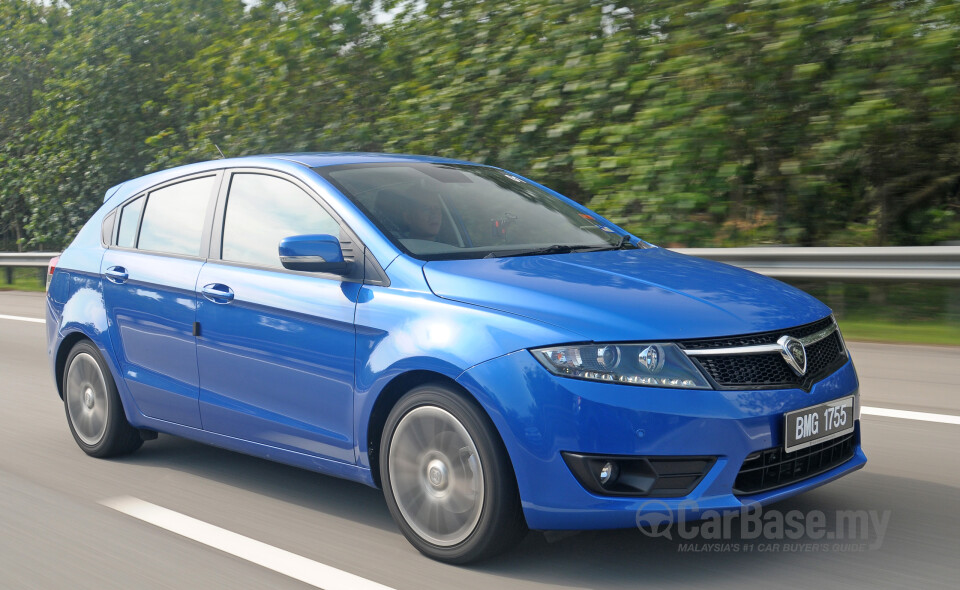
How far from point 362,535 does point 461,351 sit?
97 cm

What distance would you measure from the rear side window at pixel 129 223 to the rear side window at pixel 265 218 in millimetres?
906

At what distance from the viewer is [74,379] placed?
5.65 metres

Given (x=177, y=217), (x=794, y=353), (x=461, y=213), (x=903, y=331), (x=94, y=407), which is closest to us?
(x=794, y=353)

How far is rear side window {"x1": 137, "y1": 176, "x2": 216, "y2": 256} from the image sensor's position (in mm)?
4922

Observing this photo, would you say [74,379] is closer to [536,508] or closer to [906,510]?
[536,508]

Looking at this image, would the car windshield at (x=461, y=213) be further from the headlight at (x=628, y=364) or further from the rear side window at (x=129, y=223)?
the rear side window at (x=129, y=223)

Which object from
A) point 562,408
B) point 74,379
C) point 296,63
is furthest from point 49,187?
point 562,408

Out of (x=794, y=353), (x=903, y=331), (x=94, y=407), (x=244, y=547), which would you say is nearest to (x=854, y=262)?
(x=903, y=331)

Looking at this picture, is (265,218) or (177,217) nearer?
Result: (265,218)

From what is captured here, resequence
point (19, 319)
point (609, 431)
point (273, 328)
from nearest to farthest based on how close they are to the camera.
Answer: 1. point (609, 431)
2. point (273, 328)
3. point (19, 319)

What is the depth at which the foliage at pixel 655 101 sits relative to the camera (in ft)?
29.9

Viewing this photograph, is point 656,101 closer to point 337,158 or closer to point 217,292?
point 337,158

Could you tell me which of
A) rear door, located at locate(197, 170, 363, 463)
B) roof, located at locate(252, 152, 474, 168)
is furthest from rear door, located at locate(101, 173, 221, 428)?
roof, located at locate(252, 152, 474, 168)

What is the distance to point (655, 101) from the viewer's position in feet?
33.6
